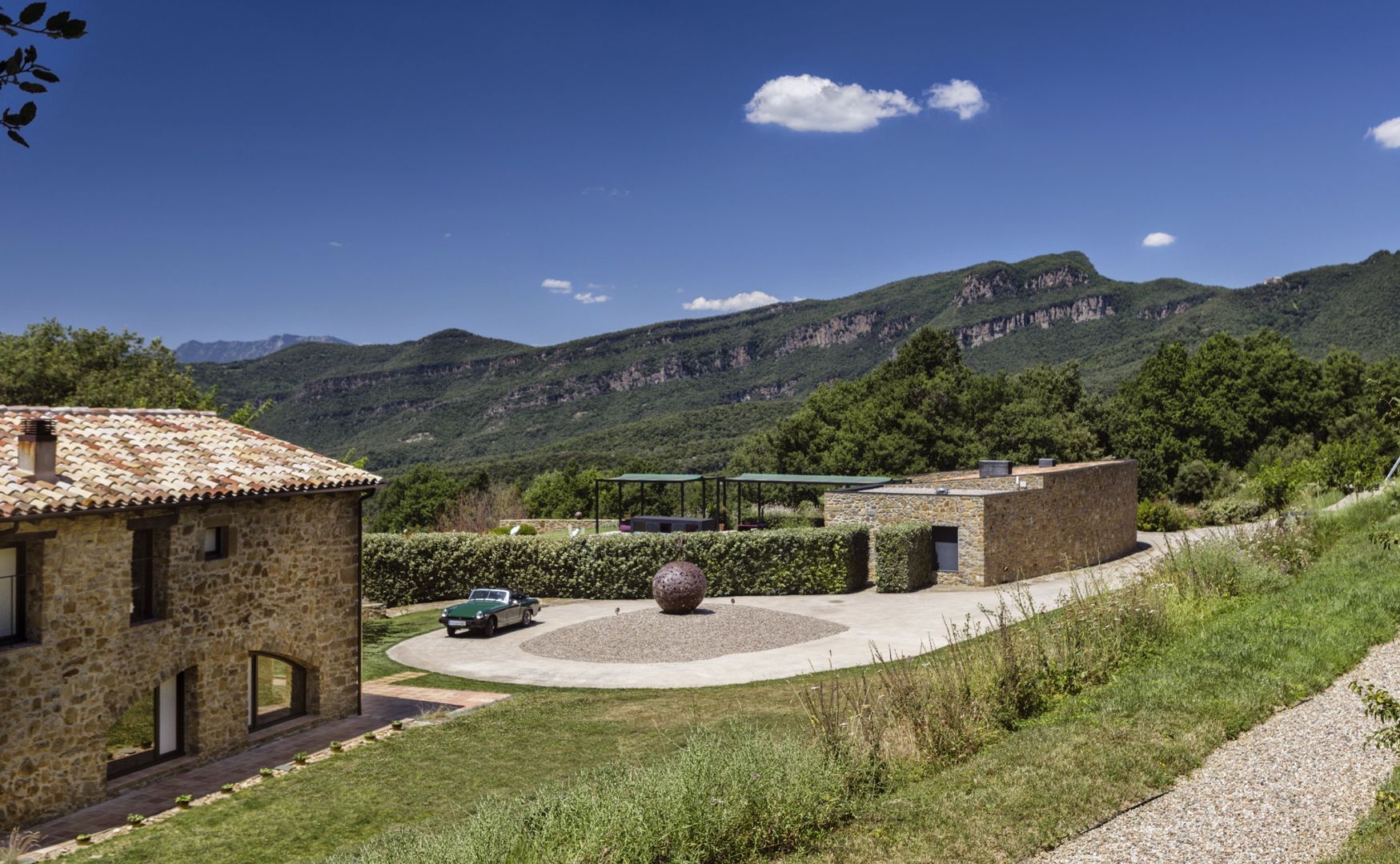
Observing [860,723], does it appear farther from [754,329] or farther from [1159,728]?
[754,329]

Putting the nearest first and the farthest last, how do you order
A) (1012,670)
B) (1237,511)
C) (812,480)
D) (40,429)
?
(1012,670) < (40,429) < (812,480) < (1237,511)

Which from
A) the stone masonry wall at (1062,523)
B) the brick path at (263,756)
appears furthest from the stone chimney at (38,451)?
the stone masonry wall at (1062,523)

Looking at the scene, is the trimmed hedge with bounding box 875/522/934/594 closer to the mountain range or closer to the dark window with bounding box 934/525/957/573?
the dark window with bounding box 934/525/957/573

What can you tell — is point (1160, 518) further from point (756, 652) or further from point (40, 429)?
point (40, 429)

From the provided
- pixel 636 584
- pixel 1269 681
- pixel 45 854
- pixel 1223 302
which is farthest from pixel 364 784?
pixel 1223 302

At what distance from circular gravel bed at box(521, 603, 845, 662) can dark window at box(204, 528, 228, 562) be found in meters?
8.22

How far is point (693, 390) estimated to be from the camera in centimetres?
11544

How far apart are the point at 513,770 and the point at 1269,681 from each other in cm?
942

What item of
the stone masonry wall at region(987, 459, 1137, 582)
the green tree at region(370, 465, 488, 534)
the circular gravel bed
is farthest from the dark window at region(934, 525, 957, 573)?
the green tree at region(370, 465, 488, 534)

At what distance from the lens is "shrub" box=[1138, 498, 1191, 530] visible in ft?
136

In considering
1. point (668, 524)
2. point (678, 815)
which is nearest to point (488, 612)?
point (668, 524)

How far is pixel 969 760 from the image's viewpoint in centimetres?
950

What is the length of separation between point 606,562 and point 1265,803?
72.0 ft

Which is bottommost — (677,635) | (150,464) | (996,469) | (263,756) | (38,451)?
(263,756)
